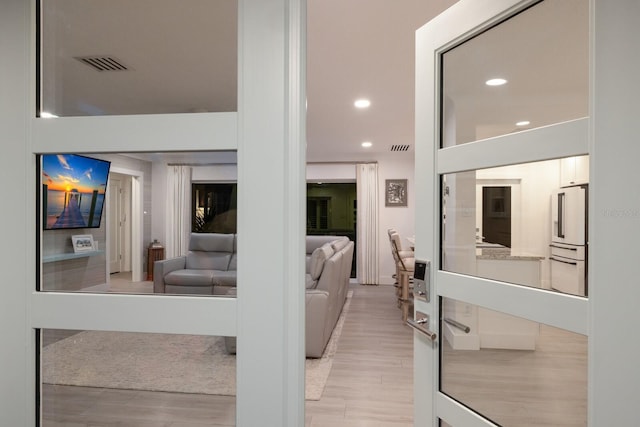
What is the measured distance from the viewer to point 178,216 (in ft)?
3.12

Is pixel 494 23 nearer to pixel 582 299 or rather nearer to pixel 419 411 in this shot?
pixel 582 299

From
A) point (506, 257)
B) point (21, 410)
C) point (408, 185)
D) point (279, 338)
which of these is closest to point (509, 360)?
point (506, 257)

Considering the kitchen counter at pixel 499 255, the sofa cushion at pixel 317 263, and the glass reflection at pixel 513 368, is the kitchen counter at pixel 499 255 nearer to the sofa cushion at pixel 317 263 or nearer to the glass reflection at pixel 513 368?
the glass reflection at pixel 513 368

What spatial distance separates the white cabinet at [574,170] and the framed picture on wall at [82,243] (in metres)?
1.22

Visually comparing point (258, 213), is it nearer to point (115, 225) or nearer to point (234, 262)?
point (234, 262)

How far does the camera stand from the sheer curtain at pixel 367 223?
7621 millimetres

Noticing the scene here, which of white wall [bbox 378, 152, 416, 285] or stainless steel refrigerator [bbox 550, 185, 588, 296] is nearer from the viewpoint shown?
stainless steel refrigerator [bbox 550, 185, 588, 296]

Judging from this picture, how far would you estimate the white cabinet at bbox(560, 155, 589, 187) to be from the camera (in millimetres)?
873

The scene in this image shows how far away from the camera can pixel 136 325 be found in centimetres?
89

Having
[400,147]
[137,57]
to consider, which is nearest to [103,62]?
[137,57]

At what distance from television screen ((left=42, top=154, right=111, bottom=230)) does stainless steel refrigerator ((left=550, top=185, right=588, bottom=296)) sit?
46.1 inches

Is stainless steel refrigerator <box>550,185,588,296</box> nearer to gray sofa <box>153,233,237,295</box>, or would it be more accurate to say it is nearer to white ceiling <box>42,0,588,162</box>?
white ceiling <box>42,0,588,162</box>

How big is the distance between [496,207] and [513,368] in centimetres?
50

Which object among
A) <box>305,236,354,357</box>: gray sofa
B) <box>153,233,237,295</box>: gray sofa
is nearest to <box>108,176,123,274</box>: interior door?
<box>153,233,237,295</box>: gray sofa
